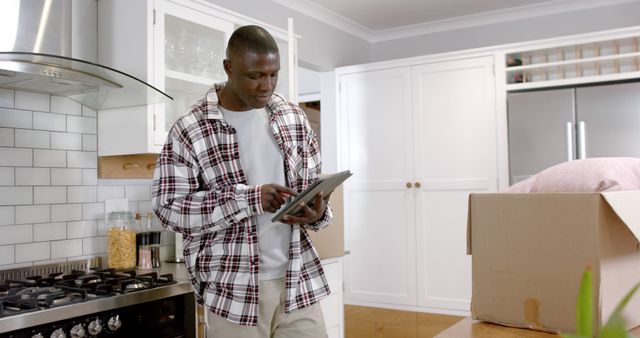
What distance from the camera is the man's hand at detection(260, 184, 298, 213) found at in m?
1.37

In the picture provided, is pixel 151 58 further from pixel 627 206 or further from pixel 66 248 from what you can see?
pixel 627 206

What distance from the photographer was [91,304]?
177cm

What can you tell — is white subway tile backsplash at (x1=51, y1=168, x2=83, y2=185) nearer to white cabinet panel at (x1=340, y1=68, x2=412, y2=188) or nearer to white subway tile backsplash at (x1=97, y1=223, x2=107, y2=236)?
white subway tile backsplash at (x1=97, y1=223, x2=107, y2=236)

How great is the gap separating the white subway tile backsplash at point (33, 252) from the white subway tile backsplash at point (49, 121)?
47 centimetres

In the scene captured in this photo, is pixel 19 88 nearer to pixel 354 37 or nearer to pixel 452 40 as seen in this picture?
pixel 354 37

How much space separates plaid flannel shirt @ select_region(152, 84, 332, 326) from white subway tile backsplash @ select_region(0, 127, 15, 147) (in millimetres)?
1036

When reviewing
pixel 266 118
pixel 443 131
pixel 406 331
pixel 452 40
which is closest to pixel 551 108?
pixel 443 131

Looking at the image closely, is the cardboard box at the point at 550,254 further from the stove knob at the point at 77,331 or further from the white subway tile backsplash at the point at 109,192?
the white subway tile backsplash at the point at 109,192

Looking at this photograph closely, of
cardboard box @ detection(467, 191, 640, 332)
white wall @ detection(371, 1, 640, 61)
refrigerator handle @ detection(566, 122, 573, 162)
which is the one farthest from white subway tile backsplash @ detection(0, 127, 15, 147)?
white wall @ detection(371, 1, 640, 61)

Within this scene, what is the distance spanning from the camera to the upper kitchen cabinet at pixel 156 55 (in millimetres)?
2350

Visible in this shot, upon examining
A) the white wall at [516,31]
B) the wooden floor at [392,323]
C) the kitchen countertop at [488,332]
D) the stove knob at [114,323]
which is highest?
the white wall at [516,31]

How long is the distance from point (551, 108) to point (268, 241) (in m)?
2.73

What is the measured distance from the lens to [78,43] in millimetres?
2375

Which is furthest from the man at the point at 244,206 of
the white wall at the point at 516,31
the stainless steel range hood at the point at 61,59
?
the white wall at the point at 516,31
